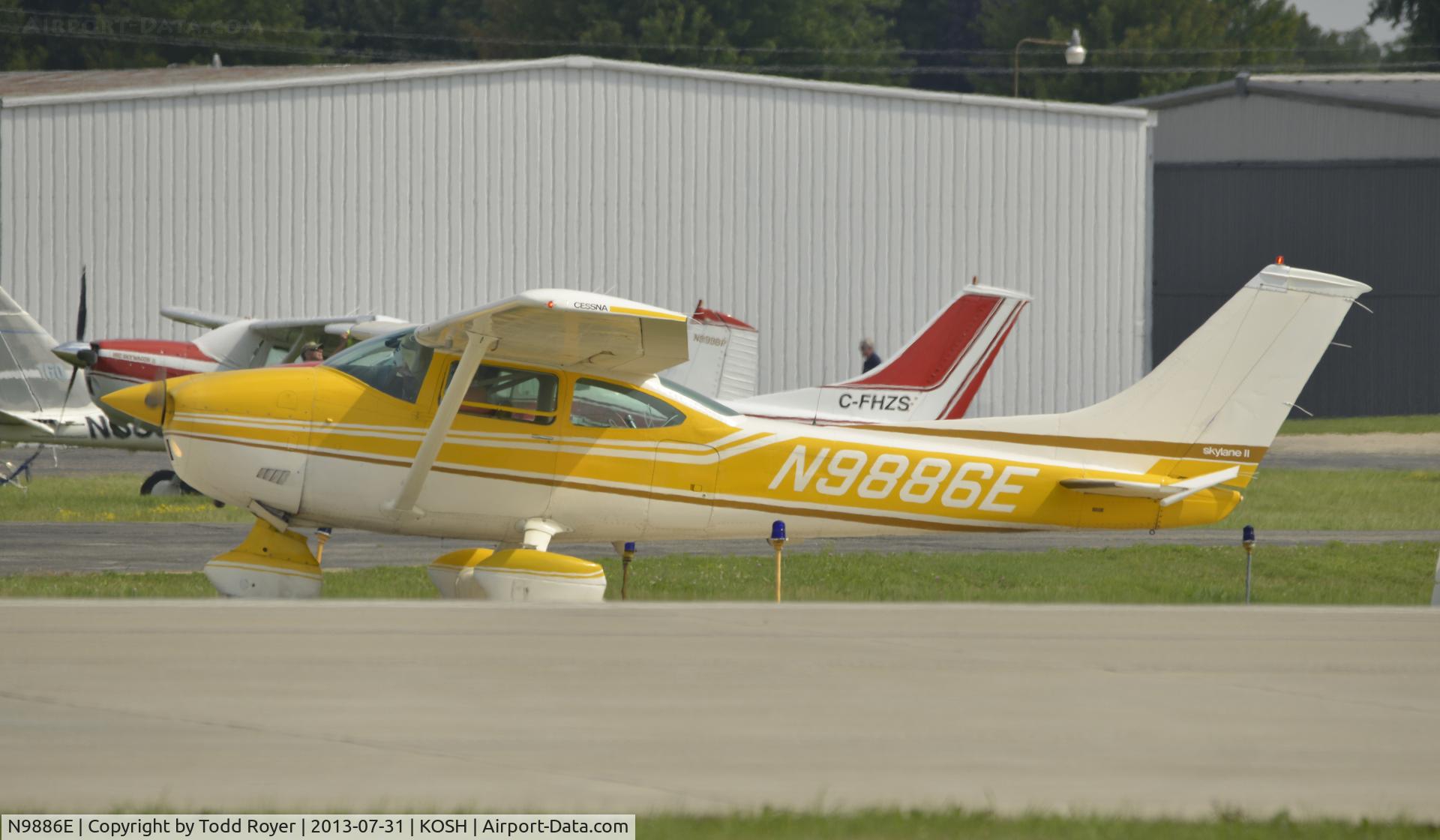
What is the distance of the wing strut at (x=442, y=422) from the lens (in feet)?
34.6

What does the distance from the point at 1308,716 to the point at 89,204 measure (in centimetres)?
2887

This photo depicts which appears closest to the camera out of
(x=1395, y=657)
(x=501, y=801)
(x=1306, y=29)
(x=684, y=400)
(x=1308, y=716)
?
(x=501, y=801)

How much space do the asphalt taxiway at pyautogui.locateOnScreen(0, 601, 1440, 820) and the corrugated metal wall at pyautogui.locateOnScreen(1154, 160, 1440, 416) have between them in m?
35.4

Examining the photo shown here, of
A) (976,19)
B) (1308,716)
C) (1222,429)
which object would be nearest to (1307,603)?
(1222,429)

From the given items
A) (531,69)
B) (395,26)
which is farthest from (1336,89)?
(395,26)

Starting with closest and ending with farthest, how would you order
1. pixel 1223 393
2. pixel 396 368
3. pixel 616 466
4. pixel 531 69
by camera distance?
1. pixel 396 368
2. pixel 616 466
3. pixel 1223 393
4. pixel 531 69

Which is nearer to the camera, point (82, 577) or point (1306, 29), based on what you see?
point (82, 577)

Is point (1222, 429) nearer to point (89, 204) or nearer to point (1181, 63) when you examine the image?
point (89, 204)

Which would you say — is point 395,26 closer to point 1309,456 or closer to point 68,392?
point 1309,456

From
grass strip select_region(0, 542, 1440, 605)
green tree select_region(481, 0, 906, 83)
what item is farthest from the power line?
grass strip select_region(0, 542, 1440, 605)

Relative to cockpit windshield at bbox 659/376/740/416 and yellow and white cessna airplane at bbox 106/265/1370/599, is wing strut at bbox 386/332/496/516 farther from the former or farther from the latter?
cockpit windshield at bbox 659/376/740/416

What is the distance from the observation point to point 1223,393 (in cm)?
1174

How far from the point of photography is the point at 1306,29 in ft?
326

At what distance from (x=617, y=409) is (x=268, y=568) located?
2.53 meters
